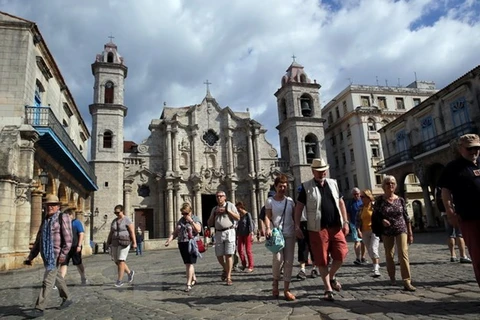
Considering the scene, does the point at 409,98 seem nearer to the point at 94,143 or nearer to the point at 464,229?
the point at 94,143

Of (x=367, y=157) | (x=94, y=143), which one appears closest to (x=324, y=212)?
(x=94, y=143)

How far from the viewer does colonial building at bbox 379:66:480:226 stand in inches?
775

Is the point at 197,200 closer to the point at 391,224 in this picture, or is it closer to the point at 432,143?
the point at 432,143

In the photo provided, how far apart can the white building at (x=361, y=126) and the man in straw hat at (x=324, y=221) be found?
30468 mm

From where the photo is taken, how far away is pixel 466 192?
384 centimetres

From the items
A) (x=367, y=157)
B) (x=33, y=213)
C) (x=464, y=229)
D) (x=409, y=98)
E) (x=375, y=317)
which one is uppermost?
(x=409, y=98)

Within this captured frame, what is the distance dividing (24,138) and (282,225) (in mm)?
11439

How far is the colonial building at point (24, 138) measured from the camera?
1216cm

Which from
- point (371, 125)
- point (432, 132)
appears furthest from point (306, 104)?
point (432, 132)

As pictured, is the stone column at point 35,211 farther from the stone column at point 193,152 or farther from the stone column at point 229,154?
the stone column at point 229,154

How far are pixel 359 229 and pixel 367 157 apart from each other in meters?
28.5

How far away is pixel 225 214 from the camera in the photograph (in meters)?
6.48

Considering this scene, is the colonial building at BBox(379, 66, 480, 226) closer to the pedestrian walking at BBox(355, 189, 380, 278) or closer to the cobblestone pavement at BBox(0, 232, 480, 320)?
the pedestrian walking at BBox(355, 189, 380, 278)

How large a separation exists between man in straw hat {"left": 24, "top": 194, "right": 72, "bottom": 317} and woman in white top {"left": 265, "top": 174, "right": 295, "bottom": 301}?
2.94m
